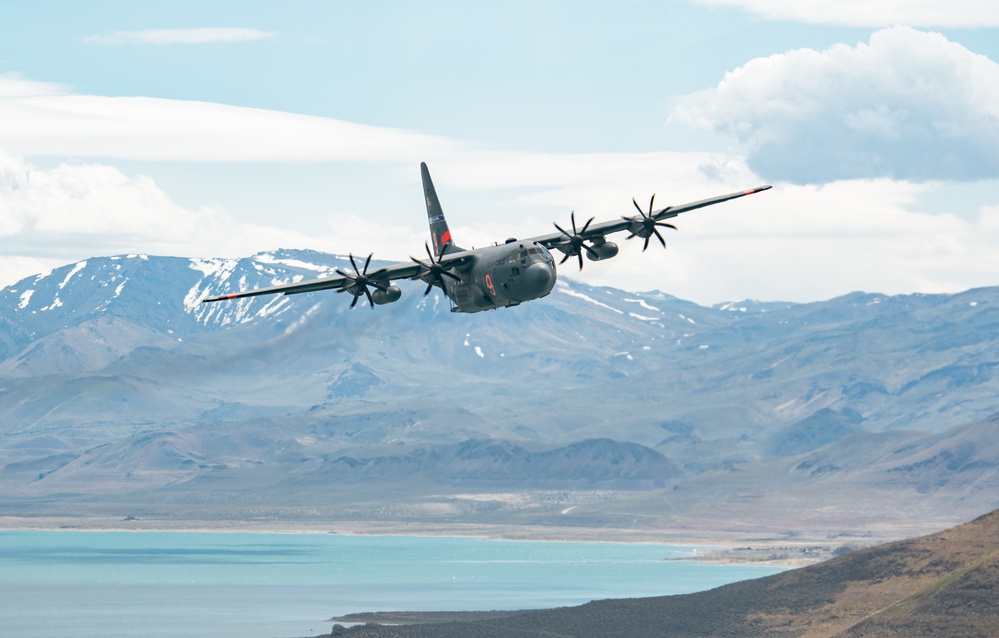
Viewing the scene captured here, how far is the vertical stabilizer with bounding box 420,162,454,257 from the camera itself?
426 feet

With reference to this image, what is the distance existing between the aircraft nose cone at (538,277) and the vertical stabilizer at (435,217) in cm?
2800

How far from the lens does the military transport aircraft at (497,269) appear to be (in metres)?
103

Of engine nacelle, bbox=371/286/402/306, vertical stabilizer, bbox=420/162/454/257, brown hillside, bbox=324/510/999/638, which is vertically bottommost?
brown hillside, bbox=324/510/999/638

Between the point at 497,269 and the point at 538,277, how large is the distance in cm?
444

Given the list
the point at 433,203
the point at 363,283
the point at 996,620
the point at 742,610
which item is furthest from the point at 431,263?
the point at 742,610

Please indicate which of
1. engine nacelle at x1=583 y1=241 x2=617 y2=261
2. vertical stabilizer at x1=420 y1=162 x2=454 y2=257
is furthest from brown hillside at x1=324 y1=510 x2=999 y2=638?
engine nacelle at x1=583 y1=241 x2=617 y2=261

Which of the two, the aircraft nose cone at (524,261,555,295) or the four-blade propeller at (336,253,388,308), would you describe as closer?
the aircraft nose cone at (524,261,555,295)

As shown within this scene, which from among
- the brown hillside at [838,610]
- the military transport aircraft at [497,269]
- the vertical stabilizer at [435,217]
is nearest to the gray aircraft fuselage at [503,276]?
the military transport aircraft at [497,269]

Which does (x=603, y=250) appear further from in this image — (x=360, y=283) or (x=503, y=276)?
(x=360, y=283)

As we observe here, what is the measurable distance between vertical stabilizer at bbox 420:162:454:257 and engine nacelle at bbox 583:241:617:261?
22.4m

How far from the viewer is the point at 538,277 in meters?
101

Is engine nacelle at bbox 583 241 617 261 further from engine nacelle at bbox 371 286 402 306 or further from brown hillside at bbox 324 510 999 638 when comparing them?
brown hillside at bbox 324 510 999 638

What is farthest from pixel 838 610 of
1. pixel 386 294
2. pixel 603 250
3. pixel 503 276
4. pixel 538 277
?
pixel 386 294

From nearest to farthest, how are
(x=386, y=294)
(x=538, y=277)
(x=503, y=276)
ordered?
(x=538, y=277)
(x=503, y=276)
(x=386, y=294)
